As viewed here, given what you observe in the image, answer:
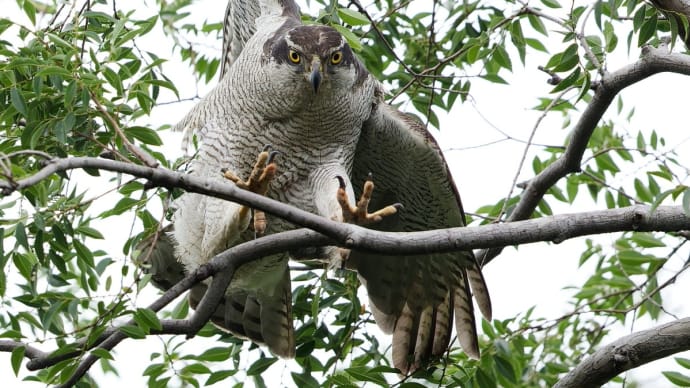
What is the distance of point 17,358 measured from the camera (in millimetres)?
3172

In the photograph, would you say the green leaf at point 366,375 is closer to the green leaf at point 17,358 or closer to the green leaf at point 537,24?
the green leaf at point 17,358

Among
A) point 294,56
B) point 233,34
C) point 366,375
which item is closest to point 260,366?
point 366,375

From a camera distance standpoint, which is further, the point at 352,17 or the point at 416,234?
the point at 352,17

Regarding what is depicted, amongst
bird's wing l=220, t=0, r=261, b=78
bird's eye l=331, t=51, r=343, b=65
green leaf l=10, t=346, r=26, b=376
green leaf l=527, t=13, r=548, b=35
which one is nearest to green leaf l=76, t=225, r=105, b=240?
green leaf l=10, t=346, r=26, b=376

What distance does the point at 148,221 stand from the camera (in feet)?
14.0

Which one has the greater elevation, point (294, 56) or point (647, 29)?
point (294, 56)

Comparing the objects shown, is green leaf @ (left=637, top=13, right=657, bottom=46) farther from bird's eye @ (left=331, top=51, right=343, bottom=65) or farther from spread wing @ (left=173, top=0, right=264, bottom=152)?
spread wing @ (left=173, top=0, right=264, bottom=152)

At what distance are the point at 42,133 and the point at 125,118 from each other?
0.53 meters

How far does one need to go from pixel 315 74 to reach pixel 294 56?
0.60 ft

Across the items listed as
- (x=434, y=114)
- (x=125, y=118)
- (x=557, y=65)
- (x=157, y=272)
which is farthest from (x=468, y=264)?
(x=125, y=118)

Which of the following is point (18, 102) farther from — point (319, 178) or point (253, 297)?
point (253, 297)

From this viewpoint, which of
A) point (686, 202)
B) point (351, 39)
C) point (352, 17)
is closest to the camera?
point (686, 202)

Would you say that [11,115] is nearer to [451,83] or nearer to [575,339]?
[451,83]

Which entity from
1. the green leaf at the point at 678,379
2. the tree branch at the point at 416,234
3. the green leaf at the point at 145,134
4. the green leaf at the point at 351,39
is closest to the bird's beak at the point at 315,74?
the green leaf at the point at 351,39
